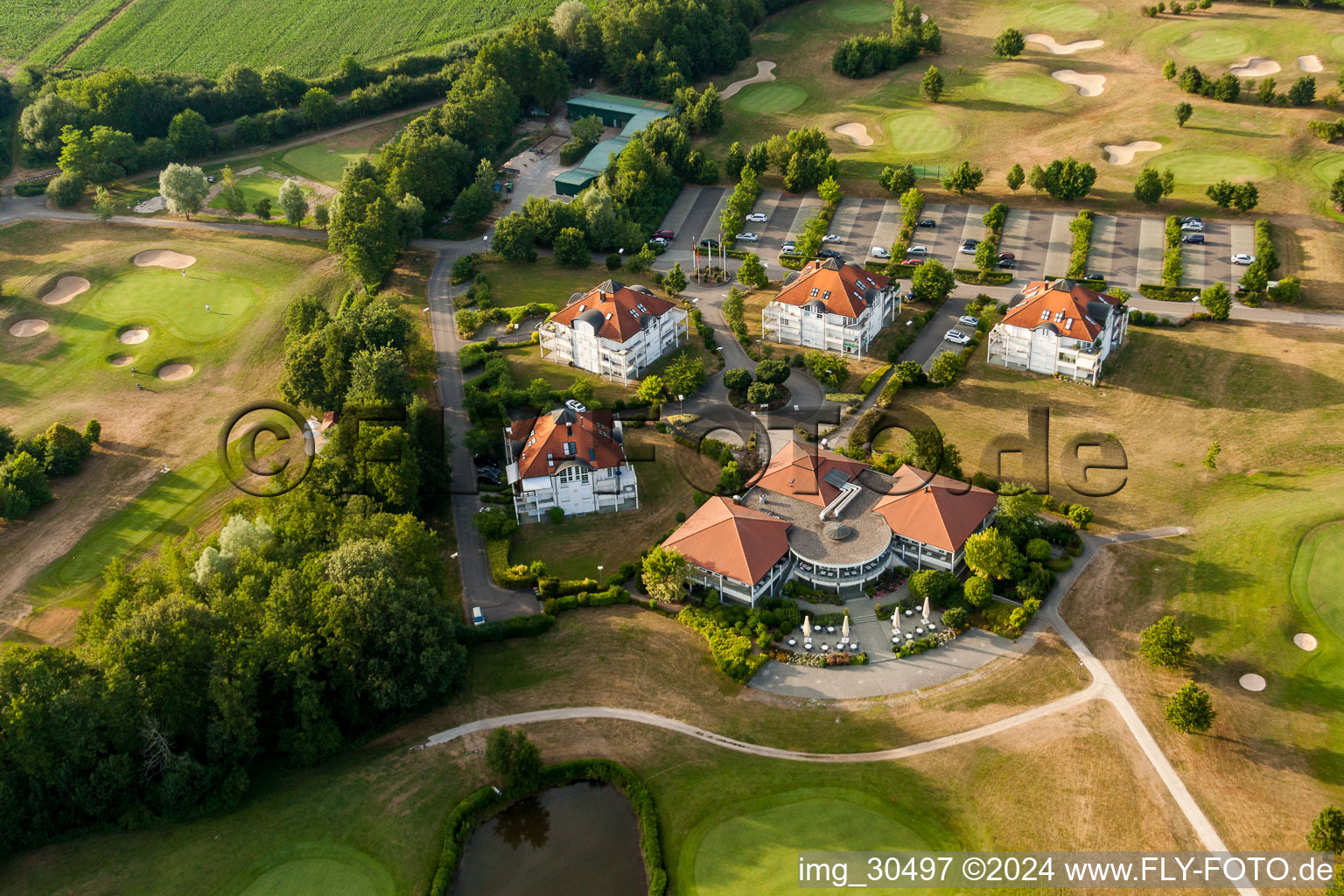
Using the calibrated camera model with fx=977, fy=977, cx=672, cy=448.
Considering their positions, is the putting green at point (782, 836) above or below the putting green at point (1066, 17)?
below

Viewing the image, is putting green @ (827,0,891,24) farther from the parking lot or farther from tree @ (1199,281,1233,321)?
tree @ (1199,281,1233,321)

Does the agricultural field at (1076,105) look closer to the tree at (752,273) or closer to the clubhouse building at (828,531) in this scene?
the tree at (752,273)

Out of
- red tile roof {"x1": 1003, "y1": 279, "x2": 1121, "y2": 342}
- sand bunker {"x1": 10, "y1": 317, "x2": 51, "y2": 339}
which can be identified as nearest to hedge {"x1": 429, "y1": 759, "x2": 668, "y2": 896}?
red tile roof {"x1": 1003, "y1": 279, "x2": 1121, "y2": 342}

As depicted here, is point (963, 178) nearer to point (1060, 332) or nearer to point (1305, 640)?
point (1060, 332)

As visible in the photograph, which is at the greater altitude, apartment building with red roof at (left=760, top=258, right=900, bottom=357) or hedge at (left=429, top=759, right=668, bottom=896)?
apartment building with red roof at (left=760, top=258, right=900, bottom=357)

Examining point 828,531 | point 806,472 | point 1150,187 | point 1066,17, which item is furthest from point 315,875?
point 1066,17

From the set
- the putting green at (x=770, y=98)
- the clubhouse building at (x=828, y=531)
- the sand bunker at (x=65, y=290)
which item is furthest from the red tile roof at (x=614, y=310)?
the putting green at (x=770, y=98)
